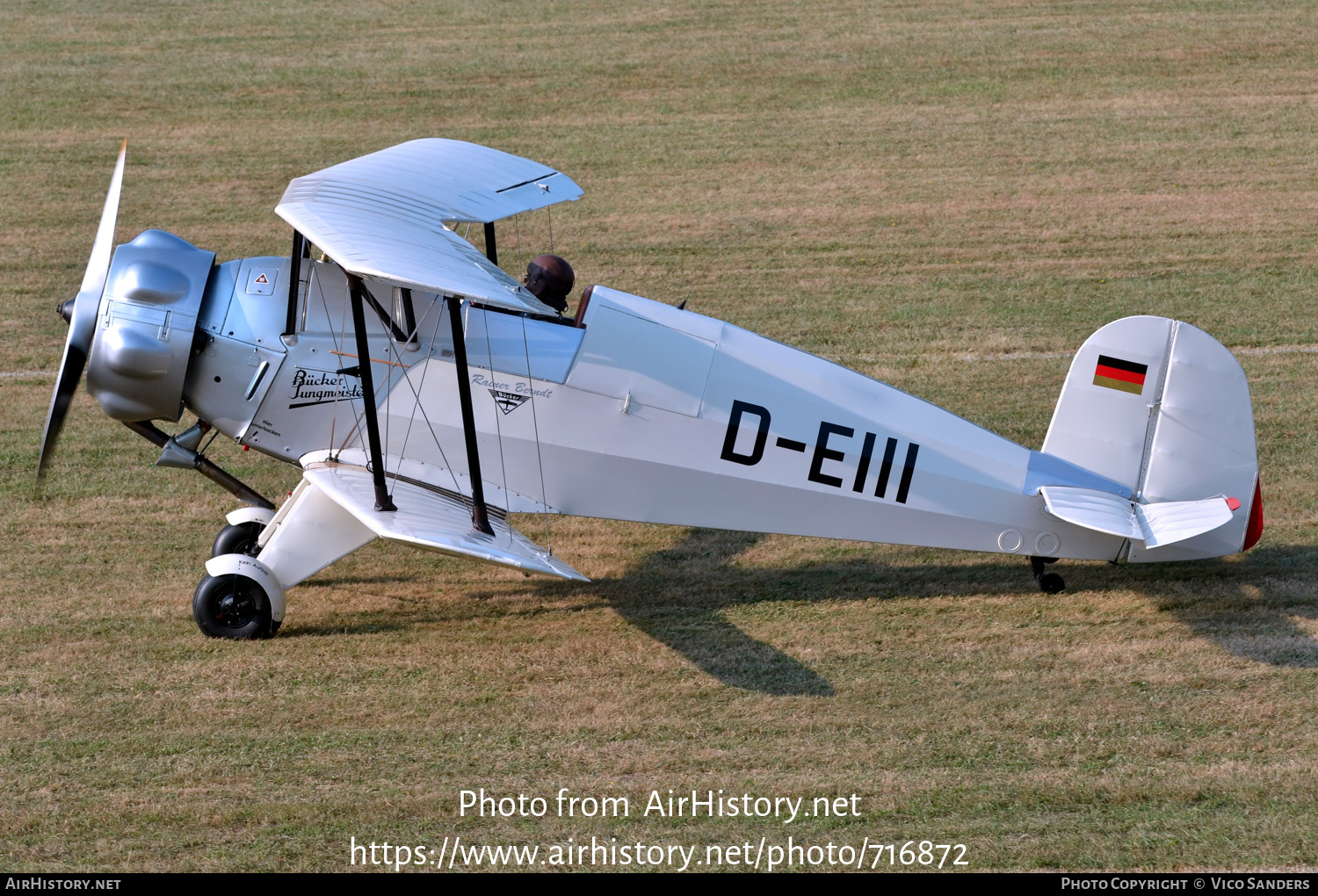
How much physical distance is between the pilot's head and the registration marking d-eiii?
1403 millimetres

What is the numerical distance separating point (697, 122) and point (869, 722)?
10.3 m

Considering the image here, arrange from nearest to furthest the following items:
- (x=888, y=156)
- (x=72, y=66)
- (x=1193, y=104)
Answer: (x=888, y=156) < (x=1193, y=104) < (x=72, y=66)

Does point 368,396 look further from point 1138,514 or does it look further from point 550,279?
point 1138,514

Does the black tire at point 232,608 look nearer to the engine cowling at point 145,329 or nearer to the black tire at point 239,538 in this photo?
the black tire at point 239,538

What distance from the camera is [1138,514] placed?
662 centimetres

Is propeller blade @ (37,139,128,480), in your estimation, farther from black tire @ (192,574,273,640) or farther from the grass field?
the grass field

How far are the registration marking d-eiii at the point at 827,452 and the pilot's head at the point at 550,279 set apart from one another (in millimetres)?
1403

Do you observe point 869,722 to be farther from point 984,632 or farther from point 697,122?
point 697,122

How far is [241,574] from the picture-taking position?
21.3 ft

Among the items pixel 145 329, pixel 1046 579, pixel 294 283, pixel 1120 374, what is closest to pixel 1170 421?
pixel 1120 374

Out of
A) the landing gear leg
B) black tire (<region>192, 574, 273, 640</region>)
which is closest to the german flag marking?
the landing gear leg

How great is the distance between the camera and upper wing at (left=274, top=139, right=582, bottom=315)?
5367mm

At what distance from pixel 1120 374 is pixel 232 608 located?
4828mm
